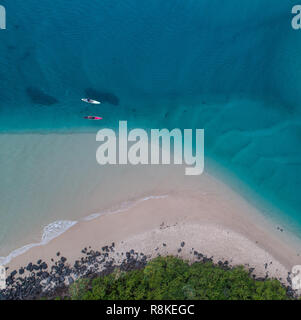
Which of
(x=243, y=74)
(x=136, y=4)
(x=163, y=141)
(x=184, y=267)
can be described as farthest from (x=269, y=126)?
(x=136, y=4)

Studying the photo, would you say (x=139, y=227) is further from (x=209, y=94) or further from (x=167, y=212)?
(x=209, y=94)

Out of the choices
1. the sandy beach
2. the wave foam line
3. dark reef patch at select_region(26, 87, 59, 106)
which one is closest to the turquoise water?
dark reef patch at select_region(26, 87, 59, 106)
